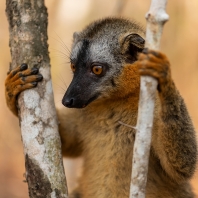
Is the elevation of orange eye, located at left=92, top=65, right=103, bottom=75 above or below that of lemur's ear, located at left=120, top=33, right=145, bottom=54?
below

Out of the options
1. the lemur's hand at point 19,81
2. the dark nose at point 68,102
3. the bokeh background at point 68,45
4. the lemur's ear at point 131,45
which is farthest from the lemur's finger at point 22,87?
the bokeh background at point 68,45

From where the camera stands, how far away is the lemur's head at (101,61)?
228 inches

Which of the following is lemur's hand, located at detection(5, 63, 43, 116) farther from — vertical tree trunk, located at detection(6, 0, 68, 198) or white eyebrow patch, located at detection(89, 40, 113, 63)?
white eyebrow patch, located at detection(89, 40, 113, 63)

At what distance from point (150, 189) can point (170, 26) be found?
31.6 feet

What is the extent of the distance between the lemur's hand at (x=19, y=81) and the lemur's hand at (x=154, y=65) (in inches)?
53.2

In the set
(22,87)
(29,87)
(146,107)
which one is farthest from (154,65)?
(22,87)

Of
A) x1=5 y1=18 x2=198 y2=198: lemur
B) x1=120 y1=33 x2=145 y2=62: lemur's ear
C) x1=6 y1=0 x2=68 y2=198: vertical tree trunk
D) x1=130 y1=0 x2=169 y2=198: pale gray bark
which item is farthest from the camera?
x1=120 y1=33 x2=145 y2=62: lemur's ear

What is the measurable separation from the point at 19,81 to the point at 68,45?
7.52m

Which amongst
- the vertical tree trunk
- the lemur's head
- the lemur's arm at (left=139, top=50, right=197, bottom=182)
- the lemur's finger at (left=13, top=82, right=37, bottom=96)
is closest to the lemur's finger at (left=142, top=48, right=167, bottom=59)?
the lemur's arm at (left=139, top=50, right=197, bottom=182)

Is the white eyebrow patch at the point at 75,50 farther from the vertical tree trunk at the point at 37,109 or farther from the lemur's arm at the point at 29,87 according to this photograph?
the lemur's arm at the point at 29,87

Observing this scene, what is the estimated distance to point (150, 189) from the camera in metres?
5.96

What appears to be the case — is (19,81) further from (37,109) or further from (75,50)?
(75,50)

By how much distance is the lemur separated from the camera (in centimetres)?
541

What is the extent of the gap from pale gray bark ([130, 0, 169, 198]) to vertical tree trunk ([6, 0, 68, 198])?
39.2 inches
